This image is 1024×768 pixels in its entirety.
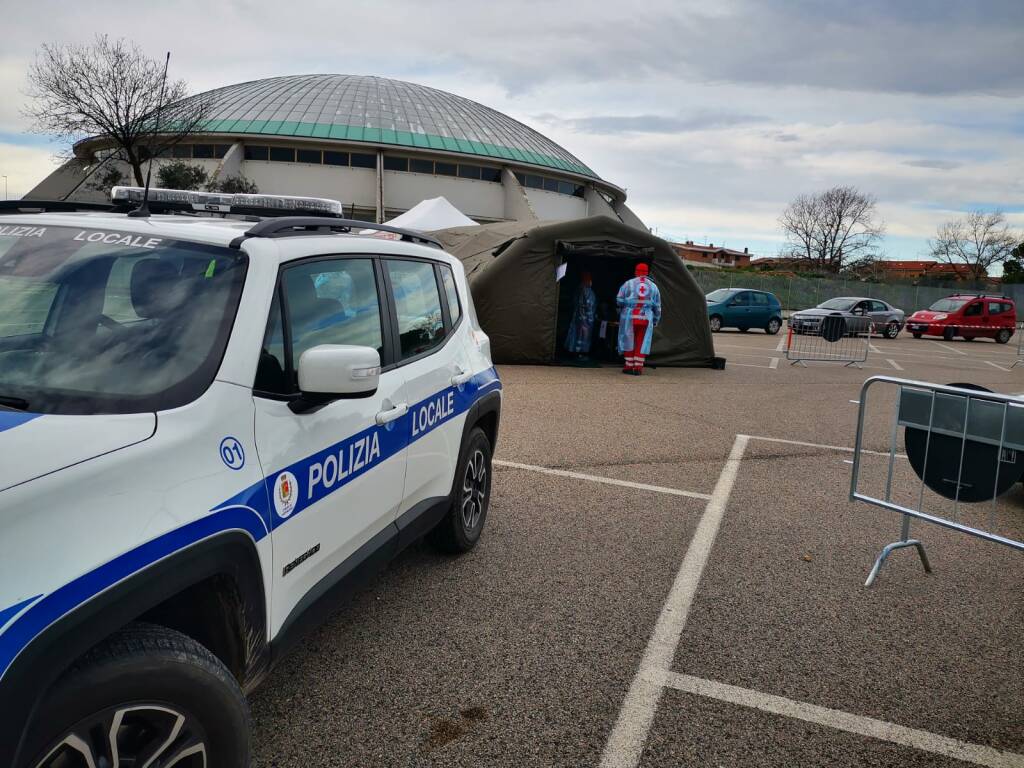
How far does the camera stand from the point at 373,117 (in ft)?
162

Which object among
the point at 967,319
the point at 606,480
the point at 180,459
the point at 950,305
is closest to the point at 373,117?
the point at 950,305

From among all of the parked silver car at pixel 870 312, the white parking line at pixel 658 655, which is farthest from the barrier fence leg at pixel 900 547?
the parked silver car at pixel 870 312

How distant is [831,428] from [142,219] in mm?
8049

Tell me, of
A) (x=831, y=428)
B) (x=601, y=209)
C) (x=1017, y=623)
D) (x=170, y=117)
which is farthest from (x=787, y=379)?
(x=601, y=209)

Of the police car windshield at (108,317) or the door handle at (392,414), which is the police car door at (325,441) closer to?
the door handle at (392,414)

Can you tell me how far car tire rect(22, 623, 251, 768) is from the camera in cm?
149

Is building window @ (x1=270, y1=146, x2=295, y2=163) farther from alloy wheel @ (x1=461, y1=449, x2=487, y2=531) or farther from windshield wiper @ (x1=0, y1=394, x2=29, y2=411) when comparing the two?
windshield wiper @ (x1=0, y1=394, x2=29, y2=411)

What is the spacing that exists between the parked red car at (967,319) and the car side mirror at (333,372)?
28.6 meters

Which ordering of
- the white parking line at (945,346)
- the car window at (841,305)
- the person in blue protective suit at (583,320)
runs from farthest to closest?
the car window at (841,305), the white parking line at (945,346), the person in blue protective suit at (583,320)

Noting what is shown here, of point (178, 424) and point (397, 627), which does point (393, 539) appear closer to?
point (397, 627)

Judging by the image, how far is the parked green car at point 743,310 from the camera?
2466 centimetres

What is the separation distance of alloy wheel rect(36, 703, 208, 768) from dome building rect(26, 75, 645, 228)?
44.0 metres

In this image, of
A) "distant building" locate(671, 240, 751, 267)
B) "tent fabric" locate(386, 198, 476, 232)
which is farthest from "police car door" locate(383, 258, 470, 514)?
"distant building" locate(671, 240, 751, 267)

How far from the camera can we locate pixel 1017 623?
3.71 meters
